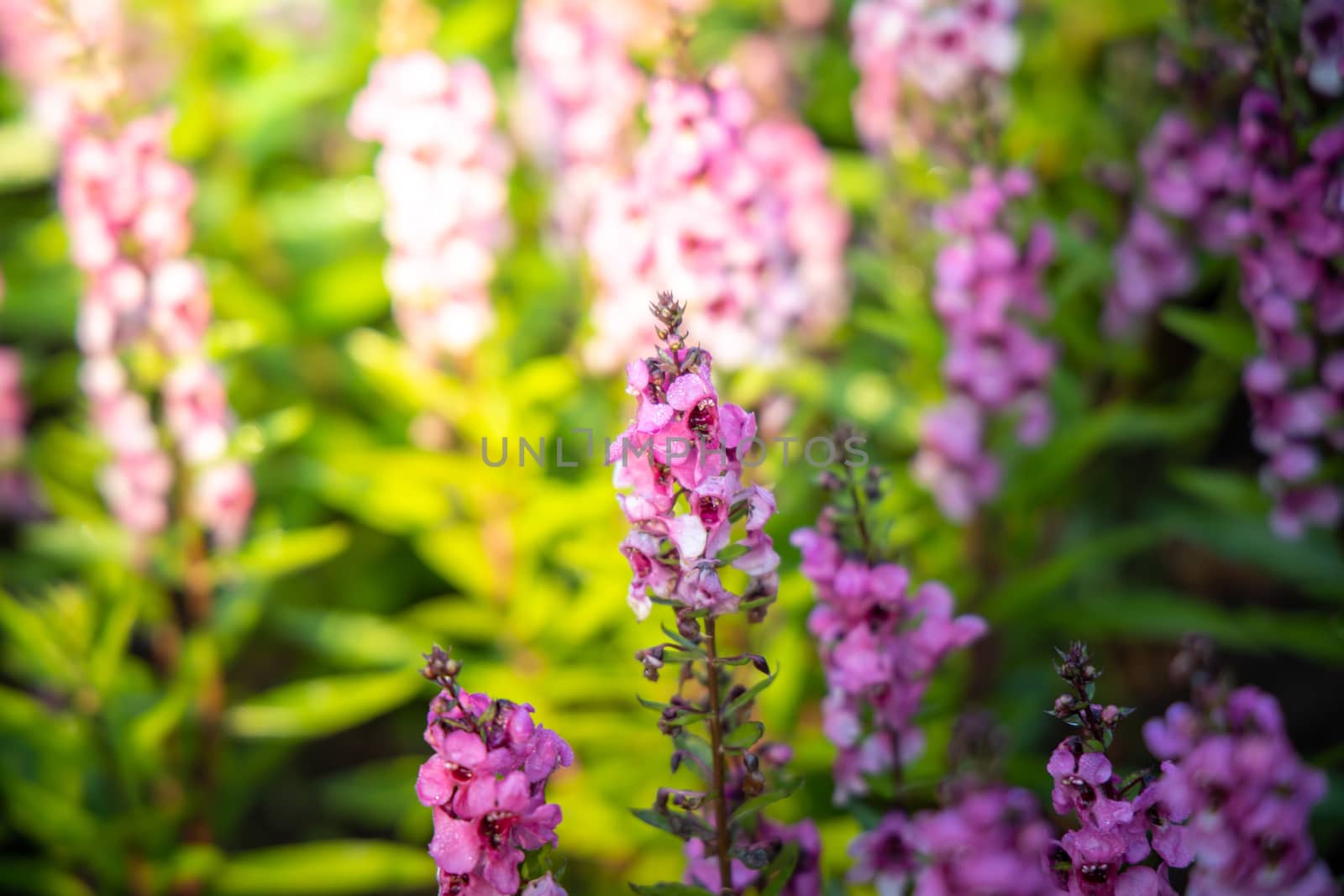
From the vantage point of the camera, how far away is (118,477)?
8.20 feet

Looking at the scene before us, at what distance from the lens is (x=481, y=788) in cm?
119

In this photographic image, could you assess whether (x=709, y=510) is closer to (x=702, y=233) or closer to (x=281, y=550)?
(x=702, y=233)

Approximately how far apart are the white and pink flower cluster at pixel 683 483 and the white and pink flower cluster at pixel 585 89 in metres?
1.35

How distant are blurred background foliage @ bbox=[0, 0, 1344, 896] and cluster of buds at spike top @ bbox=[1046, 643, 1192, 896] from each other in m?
0.58

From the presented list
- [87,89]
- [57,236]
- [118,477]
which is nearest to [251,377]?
[57,236]

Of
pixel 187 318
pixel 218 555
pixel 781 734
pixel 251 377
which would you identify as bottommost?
pixel 781 734

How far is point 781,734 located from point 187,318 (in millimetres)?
1585

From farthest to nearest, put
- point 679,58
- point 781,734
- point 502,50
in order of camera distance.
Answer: point 502,50
point 781,734
point 679,58

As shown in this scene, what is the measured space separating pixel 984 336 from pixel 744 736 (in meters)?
1.17

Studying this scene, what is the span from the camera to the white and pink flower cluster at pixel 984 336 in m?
2.15

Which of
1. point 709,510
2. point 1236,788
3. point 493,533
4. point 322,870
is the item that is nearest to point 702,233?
point 709,510

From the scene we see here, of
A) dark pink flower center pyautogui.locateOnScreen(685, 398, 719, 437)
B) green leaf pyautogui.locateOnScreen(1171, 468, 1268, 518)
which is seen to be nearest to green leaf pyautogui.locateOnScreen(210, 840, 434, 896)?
dark pink flower center pyautogui.locateOnScreen(685, 398, 719, 437)

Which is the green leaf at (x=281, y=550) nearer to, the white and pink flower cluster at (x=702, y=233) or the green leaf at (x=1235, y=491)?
the white and pink flower cluster at (x=702, y=233)

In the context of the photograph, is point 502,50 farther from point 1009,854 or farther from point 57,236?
point 1009,854
